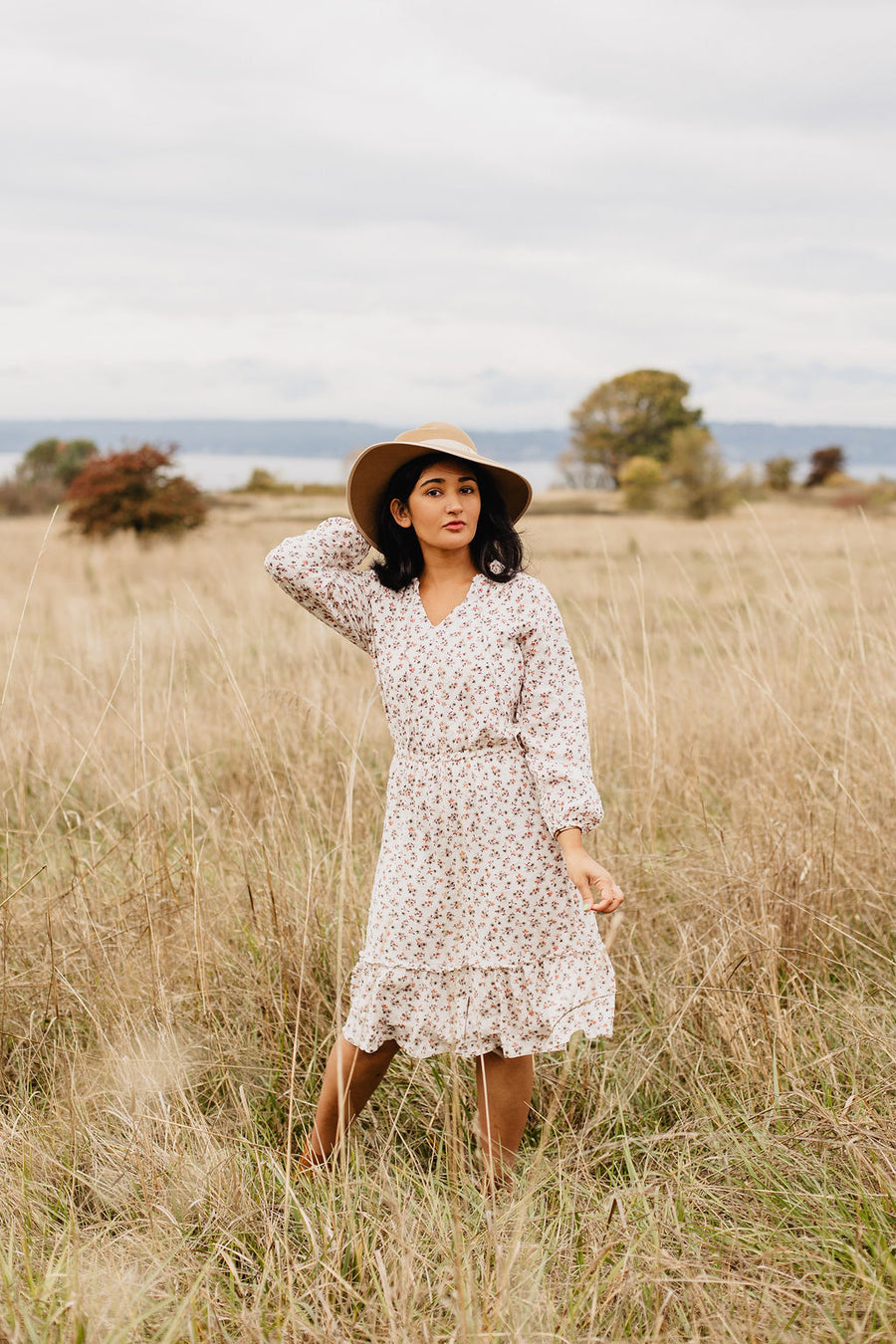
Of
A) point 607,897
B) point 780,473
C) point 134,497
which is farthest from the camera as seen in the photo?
point 780,473

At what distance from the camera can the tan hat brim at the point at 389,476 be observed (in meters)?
1.90

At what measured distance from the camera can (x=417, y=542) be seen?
2.08 metres

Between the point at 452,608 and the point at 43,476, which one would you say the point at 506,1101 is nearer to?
the point at 452,608

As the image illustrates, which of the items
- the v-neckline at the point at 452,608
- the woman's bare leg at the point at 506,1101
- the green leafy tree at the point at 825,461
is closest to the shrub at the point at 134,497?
→ the v-neckline at the point at 452,608

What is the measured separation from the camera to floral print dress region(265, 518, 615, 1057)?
6.18 feet

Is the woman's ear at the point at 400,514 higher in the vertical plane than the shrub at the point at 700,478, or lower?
lower

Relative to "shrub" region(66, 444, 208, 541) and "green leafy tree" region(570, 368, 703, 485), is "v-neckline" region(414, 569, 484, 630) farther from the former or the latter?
"green leafy tree" region(570, 368, 703, 485)

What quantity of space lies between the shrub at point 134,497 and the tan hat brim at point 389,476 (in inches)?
564

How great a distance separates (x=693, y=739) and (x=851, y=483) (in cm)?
4031

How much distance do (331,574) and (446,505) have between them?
0.27 m

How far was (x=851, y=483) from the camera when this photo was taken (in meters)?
40.2

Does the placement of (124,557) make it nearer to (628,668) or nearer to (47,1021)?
(628,668)

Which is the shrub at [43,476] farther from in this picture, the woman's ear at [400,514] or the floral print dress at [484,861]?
the floral print dress at [484,861]

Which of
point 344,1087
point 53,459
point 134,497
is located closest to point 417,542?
point 344,1087
